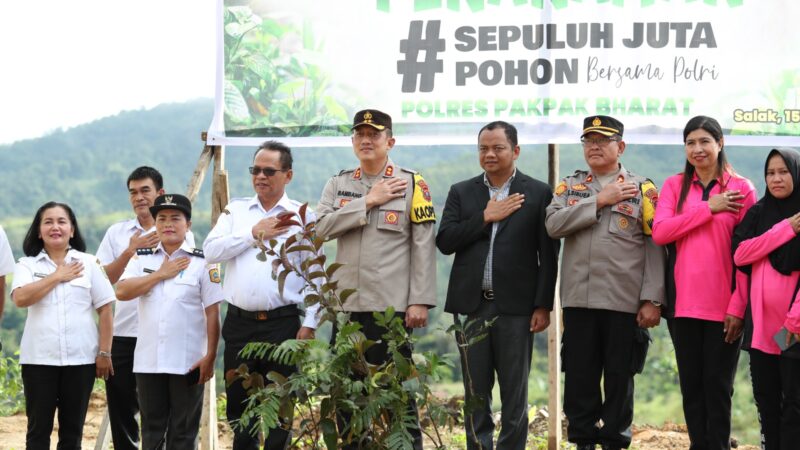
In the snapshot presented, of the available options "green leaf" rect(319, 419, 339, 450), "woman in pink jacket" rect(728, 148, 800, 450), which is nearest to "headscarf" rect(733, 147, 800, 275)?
"woman in pink jacket" rect(728, 148, 800, 450)

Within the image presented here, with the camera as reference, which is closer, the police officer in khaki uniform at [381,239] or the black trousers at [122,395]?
the police officer in khaki uniform at [381,239]

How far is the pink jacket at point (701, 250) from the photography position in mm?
4742

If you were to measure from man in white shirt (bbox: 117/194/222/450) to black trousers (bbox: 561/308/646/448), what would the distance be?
186 centimetres

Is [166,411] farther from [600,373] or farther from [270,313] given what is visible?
[600,373]

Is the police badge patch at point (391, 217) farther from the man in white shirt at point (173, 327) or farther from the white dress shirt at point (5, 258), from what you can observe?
the white dress shirt at point (5, 258)

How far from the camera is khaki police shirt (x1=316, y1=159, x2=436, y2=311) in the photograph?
5.00 m

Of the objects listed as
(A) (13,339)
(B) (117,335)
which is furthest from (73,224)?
(A) (13,339)

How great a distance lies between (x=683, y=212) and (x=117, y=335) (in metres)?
3.20

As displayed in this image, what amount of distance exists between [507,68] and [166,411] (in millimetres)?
2761

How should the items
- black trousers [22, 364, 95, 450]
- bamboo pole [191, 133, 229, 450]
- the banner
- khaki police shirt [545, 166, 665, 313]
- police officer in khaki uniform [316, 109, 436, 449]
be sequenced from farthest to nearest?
bamboo pole [191, 133, 229, 450]
the banner
black trousers [22, 364, 95, 450]
police officer in khaki uniform [316, 109, 436, 449]
khaki police shirt [545, 166, 665, 313]

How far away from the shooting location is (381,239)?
506 cm

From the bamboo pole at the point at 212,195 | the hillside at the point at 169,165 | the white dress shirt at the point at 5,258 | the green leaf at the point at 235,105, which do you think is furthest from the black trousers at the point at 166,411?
the hillside at the point at 169,165

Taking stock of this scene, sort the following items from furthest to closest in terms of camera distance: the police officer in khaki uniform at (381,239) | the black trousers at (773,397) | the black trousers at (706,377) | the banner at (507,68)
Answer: the banner at (507,68) < the police officer in khaki uniform at (381,239) < the black trousers at (706,377) < the black trousers at (773,397)

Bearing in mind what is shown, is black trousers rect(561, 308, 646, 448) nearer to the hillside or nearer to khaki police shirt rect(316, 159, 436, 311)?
khaki police shirt rect(316, 159, 436, 311)
